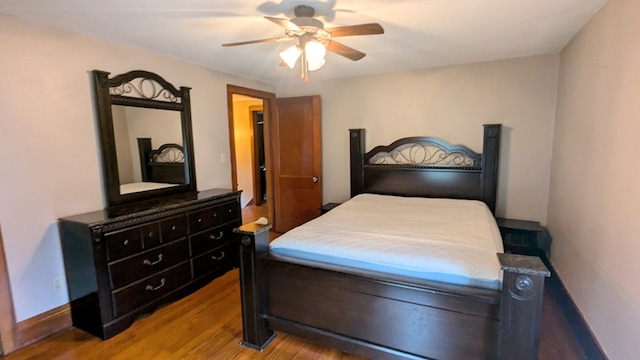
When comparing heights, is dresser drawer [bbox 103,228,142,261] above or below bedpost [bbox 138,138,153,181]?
below

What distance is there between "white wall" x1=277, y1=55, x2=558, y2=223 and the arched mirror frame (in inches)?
66.9

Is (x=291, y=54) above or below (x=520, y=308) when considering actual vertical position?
above

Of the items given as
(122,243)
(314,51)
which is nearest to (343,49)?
(314,51)

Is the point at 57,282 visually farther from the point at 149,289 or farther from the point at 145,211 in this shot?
the point at 145,211

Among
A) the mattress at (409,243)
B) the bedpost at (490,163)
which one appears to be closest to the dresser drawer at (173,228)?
the mattress at (409,243)

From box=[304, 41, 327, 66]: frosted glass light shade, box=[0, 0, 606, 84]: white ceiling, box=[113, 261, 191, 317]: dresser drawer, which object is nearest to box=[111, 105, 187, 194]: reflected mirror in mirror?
box=[0, 0, 606, 84]: white ceiling

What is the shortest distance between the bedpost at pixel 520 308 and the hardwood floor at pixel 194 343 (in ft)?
2.47

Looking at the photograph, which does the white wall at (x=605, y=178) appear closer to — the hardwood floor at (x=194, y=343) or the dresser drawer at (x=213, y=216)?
the hardwood floor at (x=194, y=343)

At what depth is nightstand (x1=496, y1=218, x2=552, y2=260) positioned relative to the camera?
3189 millimetres

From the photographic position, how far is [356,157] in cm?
416

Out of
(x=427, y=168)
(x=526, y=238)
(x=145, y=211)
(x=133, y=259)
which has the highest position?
(x=427, y=168)

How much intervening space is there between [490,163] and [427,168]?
2.20 ft

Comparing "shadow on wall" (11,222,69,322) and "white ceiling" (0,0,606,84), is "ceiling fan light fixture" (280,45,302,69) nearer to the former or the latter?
"white ceiling" (0,0,606,84)

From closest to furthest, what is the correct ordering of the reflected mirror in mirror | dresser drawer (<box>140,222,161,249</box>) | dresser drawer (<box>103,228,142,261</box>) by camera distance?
dresser drawer (<box>103,228,142,261</box>) → dresser drawer (<box>140,222,161,249</box>) → the reflected mirror in mirror
